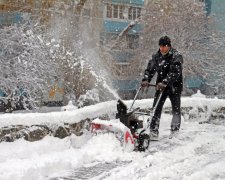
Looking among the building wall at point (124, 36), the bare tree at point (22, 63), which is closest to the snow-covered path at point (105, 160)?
the bare tree at point (22, 63)

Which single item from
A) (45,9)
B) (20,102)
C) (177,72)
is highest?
(45,9)

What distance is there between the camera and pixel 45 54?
1766cm

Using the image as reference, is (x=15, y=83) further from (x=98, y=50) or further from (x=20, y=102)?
(x=98, y=50)

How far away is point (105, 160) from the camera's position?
6258 millimetres

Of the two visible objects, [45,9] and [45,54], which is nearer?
[45,54]

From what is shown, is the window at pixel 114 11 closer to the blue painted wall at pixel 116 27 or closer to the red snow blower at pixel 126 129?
→ the blue painted wall at pixel 116 27

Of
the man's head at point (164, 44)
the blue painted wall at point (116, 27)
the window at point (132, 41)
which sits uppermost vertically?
the blue painted wall at point (116, 27)

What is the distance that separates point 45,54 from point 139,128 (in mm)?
11250

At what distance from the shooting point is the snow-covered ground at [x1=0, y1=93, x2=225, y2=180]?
18.0 ft

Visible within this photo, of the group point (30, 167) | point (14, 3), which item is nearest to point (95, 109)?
point (30, 167)

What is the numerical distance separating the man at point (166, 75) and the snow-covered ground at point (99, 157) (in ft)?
1.33

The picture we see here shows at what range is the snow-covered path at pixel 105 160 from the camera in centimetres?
548

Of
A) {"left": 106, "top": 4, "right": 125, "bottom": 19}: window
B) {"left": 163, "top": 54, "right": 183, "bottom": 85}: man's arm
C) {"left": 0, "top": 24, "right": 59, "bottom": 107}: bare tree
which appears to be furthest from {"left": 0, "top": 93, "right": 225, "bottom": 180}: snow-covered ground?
{"left": 106, "top": 4, "right": 125, "bottom": 19}: window

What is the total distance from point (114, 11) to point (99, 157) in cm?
3043
